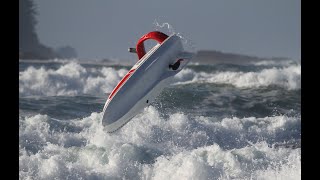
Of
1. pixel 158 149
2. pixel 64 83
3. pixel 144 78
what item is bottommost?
pixel 158 149

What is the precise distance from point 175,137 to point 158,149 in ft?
7.04

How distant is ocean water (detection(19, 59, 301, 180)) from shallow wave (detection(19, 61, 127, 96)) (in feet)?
18.4

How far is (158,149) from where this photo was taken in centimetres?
1745

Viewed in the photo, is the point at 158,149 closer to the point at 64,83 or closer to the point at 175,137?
the point at 175,137

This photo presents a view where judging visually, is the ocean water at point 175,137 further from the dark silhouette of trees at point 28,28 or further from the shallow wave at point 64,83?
the dark silhouette of trees at point 28,28

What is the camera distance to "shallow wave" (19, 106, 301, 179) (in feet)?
49.0

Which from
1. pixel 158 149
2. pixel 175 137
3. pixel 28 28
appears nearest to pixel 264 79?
pixel 175 137

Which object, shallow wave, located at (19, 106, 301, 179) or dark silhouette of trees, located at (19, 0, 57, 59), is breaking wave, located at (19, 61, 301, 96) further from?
dark silhouette of trees, located at (19, 0, 57, 59)

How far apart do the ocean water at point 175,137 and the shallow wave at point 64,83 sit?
5620mm

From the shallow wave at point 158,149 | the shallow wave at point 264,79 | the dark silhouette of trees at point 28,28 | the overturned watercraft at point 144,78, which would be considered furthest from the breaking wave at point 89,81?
the dark silhouette of trees at point 28,28

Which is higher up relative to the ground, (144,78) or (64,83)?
(64,83)

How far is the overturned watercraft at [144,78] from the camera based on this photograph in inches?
556

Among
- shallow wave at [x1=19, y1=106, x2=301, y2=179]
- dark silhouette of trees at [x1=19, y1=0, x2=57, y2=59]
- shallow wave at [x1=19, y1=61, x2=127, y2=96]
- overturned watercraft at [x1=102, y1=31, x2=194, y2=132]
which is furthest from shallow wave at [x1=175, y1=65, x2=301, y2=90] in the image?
dark silhouette of trees at [x1=19, y1=0, x2=57, y2=59]

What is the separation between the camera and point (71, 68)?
134ft
